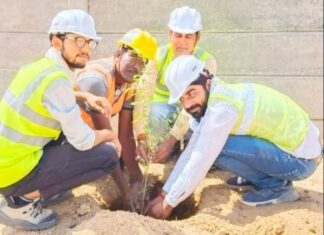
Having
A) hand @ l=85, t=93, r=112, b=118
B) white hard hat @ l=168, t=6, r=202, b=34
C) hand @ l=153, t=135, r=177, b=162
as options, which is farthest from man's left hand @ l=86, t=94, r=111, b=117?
white hard hat @ l=168, t=6, r=202, b=34

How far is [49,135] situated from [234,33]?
1.93 meters

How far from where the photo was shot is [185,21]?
3.57m

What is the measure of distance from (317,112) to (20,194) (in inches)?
110

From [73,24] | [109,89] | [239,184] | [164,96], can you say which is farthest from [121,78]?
[239,184]

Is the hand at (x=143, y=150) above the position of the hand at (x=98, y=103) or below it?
below

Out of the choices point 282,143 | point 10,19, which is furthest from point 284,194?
point 10,19

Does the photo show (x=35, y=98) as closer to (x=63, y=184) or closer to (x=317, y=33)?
(x=63, y=184)

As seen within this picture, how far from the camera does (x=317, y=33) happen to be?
14.9 feet

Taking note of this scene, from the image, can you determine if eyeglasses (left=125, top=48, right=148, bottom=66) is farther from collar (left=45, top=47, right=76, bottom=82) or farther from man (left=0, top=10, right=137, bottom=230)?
collar (left=45, top=47, right=76, bottom=82)

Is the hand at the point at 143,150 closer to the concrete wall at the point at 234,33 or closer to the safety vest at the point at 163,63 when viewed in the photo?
the safety vest at the point at 163,63

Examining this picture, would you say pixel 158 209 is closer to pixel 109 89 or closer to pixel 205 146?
pixel 205 146

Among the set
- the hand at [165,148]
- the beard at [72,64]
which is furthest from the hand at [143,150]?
the beard at [72,64]

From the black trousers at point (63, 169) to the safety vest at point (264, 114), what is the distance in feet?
2.14

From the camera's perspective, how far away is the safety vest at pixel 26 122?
262 centimetres
